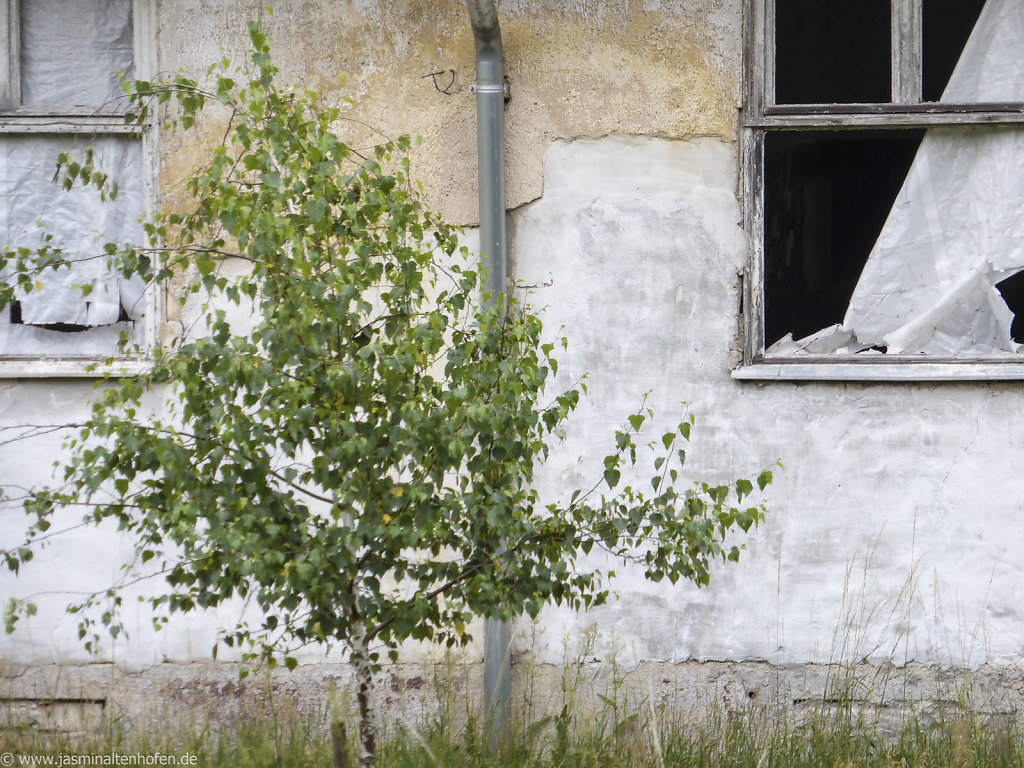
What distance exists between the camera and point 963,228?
3.69 meters

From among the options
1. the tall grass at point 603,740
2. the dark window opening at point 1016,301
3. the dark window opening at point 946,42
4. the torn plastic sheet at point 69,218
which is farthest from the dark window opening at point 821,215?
the torn plastic sheet at point 69,218

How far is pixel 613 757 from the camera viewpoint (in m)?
3.22

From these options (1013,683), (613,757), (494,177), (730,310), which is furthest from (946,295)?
(613,757)

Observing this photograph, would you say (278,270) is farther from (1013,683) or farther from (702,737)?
(1013,683)

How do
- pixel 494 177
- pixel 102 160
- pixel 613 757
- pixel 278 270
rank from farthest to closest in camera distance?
pixel 102 160 < pixel 494 177 < pixel 613 757 < pixel 278 270

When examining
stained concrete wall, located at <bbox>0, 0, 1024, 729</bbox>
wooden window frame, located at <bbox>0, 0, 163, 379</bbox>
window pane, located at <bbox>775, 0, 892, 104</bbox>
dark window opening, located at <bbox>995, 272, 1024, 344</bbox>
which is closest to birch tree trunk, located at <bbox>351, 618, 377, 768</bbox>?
stained concrete wall, located at <bbox>0, 0, 1024, 729</bbox>

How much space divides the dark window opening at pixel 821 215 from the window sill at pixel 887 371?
29 centimetres

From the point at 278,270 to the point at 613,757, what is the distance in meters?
1.93

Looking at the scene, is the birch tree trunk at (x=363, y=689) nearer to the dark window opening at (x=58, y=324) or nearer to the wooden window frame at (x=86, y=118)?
the wooden window frame at (x=86, y=118)

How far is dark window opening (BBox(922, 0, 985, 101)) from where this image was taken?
3.80 m

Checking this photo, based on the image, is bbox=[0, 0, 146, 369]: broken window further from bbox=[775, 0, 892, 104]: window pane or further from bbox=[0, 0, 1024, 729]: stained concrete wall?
bbox=[775, 0, 892, 104]: window pane

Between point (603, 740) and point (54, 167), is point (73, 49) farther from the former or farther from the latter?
point (603, 740)

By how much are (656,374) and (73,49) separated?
254cm

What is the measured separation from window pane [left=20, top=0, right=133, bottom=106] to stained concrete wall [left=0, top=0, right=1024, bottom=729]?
0.68m
